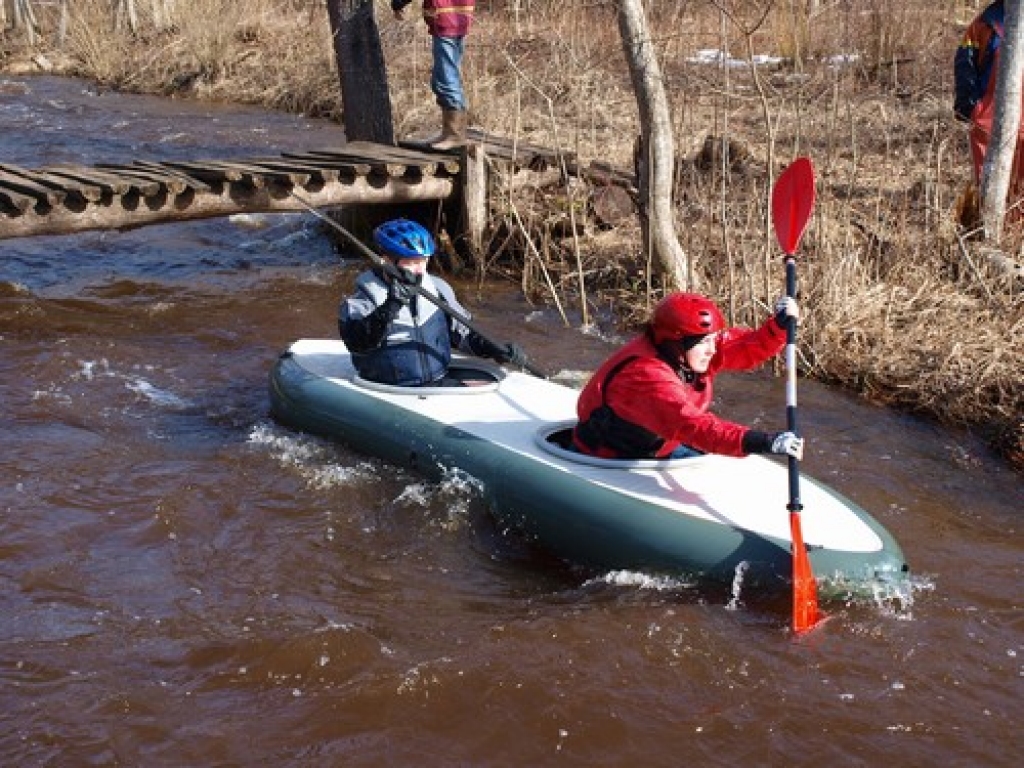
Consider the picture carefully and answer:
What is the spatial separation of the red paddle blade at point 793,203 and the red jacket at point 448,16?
3.36m

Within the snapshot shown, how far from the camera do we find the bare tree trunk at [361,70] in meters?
8.64

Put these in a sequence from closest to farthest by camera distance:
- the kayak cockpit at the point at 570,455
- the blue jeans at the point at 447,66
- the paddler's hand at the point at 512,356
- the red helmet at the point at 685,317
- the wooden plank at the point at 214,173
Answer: the red helmet at the point at 685,317
the kayak cockpit at the point at 570,455
the paddler's hand at the point at 512,356
the wooden plank at the point at 214,173
the blue jeans at the point at 447,66

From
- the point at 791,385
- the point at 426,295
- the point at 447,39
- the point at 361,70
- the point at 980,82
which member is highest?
the point at 447,39

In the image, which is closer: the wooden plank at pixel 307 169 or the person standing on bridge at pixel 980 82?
the person standing on bridge at pixel 980 82

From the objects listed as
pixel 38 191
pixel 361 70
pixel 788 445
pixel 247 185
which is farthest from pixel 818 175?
pixel 38 191

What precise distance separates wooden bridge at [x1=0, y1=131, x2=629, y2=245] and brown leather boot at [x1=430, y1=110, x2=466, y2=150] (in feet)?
0.28

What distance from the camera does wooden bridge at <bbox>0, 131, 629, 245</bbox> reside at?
288 inches

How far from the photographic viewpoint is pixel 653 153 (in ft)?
23.7

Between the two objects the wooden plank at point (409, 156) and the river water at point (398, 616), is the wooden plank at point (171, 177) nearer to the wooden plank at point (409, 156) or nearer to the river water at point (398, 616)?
the wooden plank at point (409, 156)

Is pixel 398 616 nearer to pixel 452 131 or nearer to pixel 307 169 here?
pixel 307 169

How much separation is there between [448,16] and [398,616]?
4.85 metres

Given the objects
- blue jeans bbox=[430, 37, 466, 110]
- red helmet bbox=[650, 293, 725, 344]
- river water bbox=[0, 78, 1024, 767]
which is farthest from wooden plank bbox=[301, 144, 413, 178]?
red helmet bbox=[650, 293, 725, 344]

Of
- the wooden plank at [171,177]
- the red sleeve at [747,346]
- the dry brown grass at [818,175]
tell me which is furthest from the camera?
the wooden plank at [171,177]

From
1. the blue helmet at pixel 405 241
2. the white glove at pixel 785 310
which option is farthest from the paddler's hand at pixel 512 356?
the white glove at pixel 785 310
